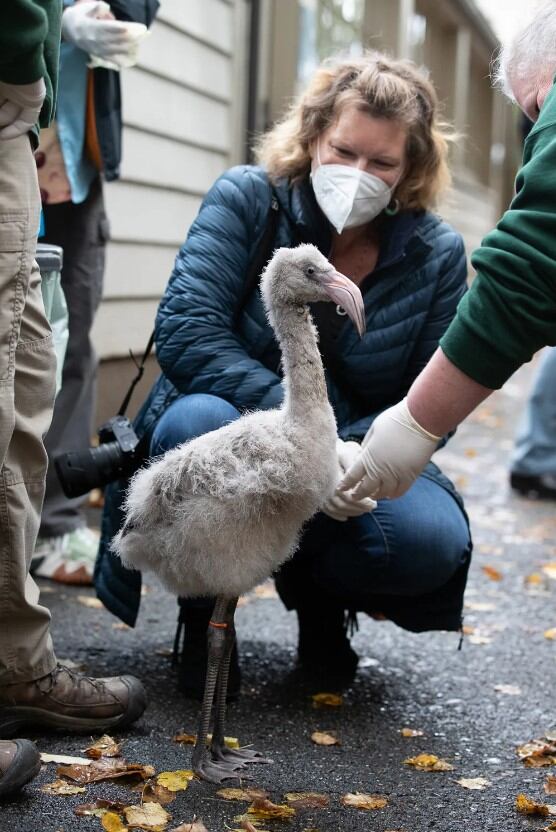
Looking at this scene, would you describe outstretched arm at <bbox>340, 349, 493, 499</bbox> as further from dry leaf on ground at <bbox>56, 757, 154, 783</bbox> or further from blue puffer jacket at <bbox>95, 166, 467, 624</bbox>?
dry leaf on ground at <bbox>56, 757, 154, 783</bbox>

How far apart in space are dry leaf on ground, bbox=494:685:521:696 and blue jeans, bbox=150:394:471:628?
0.54 m

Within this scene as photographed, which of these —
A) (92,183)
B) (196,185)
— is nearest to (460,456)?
(196,185)

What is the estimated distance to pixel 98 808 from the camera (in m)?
2.88

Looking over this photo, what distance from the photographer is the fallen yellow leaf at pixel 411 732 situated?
3.58 metres

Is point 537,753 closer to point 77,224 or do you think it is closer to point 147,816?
point 147,816

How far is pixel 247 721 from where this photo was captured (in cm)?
360

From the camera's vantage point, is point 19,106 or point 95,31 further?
point 95,31

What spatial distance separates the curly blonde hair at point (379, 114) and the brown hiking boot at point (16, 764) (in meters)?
2.09

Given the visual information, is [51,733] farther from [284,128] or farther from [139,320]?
[139,320]

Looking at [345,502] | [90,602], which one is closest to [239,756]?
[345,502]

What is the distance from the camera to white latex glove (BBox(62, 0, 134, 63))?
4312mm

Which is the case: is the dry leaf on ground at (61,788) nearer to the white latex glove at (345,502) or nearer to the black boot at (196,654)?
the black boot at (196,654)

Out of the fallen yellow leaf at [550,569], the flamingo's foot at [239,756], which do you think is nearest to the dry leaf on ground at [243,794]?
the flamingo's foot at [239,756]

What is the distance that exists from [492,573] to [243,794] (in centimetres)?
300
